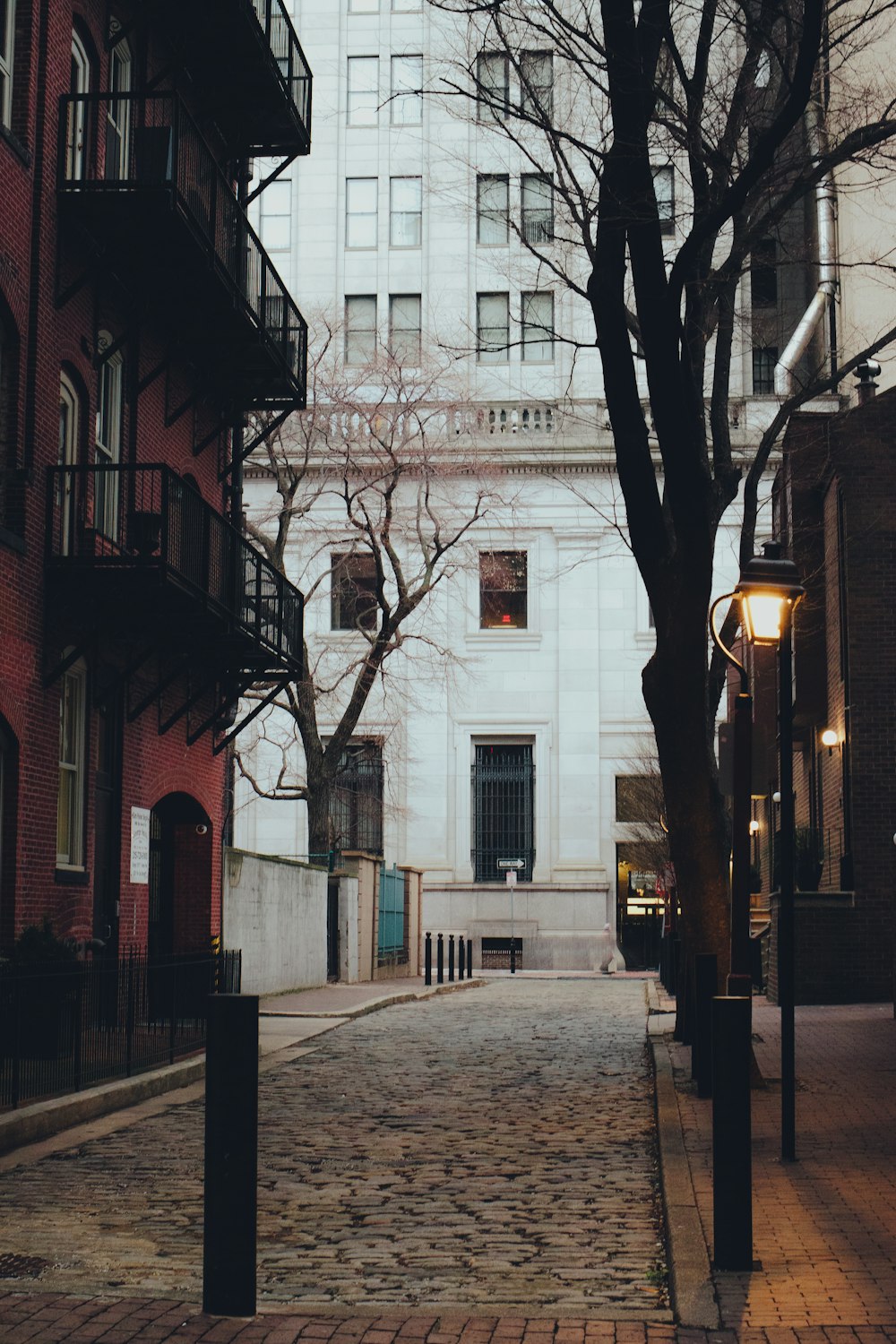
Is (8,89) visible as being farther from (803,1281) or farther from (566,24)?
(803,1281)

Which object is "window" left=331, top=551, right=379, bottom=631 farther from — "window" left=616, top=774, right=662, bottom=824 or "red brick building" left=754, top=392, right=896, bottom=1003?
"red brick building" left=754, top=392, right=896, bottom=1003

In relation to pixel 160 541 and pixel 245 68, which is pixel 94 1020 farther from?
pixel 245 68

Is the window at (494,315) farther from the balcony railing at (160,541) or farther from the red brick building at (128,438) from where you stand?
the balcony railing at (160,541)

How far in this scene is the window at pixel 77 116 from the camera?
59.1 ft

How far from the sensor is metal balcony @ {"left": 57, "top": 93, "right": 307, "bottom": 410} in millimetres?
17641

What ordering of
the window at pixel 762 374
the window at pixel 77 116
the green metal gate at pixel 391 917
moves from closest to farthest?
the window at pixel 77 116
the green metal gate at pixel 391 917
the window at pixel 762 374

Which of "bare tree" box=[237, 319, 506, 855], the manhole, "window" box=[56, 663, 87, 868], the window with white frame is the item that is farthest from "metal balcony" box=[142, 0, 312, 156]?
the manhole

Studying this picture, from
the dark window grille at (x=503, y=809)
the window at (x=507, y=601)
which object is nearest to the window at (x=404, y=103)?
the window at (x=507, y=601)

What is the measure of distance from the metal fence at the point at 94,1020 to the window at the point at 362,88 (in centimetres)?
4180

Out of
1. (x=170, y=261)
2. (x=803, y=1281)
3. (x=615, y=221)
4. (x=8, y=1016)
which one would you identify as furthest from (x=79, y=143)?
(x=803, y=1281)

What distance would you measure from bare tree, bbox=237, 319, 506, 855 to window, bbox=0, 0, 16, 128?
11836 millimetres

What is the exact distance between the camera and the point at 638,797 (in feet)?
161

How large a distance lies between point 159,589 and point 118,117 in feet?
19.8

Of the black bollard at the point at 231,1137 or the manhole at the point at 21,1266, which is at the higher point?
the black bollard at the point at 231,1137
